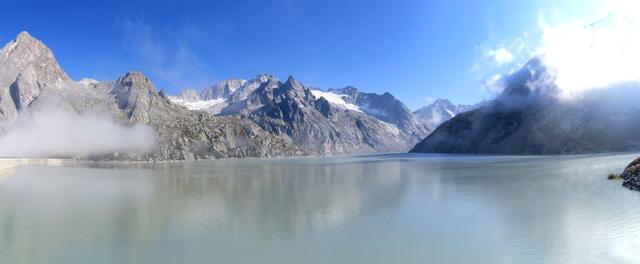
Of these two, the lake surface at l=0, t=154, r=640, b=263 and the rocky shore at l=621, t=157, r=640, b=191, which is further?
the rocky shore at l=621, t=157, r=640, b=191

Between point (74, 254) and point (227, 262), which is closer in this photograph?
point (227, 262)

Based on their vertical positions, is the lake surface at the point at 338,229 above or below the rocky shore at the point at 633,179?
below

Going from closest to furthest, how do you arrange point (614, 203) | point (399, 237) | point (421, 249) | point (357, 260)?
point (357, 260) → point (421, 249) → point (399, 237) → point (614, 203)

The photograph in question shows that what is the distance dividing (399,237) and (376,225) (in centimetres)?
565

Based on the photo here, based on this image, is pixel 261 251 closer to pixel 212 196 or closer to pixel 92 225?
pixel 92 225

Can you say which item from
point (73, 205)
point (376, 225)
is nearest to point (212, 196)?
point (73, 205)

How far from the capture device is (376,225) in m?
40.6

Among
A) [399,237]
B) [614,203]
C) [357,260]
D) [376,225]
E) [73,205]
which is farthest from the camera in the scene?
[73,205]

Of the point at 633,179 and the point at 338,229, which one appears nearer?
the point at 338,229

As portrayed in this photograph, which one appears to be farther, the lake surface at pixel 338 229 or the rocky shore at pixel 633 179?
the rocky shore at pixel 633 179

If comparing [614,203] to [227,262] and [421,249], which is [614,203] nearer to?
[421,249]

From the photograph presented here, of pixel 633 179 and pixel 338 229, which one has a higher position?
pixel 633 179

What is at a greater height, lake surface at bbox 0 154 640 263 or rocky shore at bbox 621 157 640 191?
rocky shore at bbox 621 157 640 191

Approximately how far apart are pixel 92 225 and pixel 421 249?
105ft
